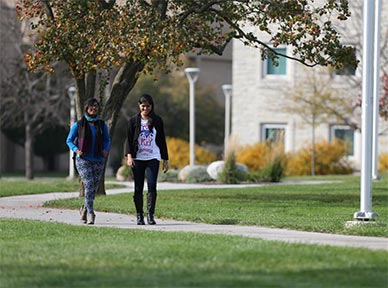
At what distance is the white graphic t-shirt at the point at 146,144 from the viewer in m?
18.1

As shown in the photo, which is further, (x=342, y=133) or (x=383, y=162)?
(x=342, y=133)

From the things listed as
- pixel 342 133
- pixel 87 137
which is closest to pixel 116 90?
pixel 87 137

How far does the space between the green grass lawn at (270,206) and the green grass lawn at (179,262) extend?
113 inches

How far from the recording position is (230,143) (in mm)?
34406

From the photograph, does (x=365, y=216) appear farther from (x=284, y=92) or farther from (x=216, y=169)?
(x=284, y=92)

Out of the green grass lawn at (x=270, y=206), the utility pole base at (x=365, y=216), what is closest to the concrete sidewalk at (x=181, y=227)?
the green grass lawn at (x=270, y=206)

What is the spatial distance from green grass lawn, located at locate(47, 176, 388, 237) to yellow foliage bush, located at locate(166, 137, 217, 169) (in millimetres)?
16696

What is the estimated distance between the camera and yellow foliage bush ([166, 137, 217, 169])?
4684 cm

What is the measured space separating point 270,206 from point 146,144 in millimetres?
4991

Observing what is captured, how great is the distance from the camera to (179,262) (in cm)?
1249

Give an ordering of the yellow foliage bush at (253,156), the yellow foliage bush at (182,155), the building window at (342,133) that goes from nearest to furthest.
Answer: the yellow foliage bush at (253,156), the yellow foliage bush at (182,155), the building window at (342,133)

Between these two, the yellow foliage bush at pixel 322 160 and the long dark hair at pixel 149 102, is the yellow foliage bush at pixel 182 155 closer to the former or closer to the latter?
the yellow foliage bush at pixel 322 160

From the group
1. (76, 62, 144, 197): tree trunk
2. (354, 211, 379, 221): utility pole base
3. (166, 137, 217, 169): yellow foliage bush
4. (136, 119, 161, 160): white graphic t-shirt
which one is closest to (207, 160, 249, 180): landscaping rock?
(76, 62, 144, 197): tree trunk

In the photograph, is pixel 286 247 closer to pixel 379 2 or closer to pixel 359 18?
pixel 379 2
